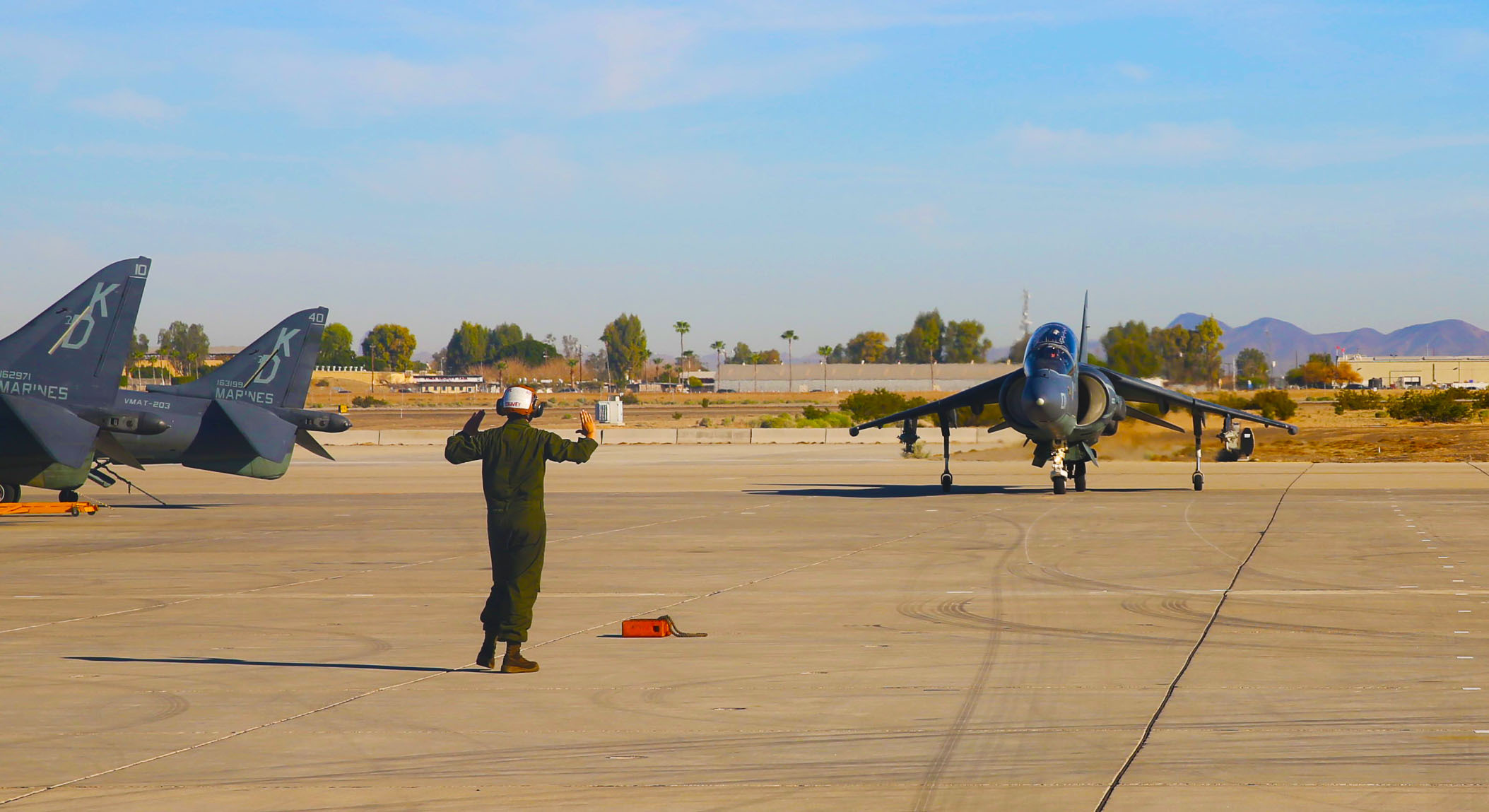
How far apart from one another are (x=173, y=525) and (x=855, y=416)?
55647 millimetres

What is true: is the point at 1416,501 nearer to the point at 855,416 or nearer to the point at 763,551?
the point at 763,551

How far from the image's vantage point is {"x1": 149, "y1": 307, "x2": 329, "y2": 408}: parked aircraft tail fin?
29969mm

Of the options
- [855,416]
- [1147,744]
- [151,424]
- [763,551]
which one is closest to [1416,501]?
[763,551]

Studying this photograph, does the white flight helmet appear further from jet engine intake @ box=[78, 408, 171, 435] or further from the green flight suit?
jet engine intake @ box=[78, 408, 171, 435]

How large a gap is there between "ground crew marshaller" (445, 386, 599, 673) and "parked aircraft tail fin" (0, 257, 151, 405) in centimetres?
1768

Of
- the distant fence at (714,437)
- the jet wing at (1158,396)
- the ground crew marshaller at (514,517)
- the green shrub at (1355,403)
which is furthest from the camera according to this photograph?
the green shrub at (1355,403)

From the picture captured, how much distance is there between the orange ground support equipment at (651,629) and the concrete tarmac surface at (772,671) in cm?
11

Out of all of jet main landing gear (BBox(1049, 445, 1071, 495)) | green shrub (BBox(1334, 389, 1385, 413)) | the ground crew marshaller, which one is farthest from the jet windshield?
green shrub (BBox(1334, 389, 1385, 413))

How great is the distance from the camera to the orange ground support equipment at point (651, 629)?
1143 cm

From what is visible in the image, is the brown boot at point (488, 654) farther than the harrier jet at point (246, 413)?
No

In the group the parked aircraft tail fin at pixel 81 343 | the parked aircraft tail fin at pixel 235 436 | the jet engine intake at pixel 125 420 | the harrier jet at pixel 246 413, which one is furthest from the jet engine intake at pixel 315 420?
the parked aircraft tail fin at pixel 81 343

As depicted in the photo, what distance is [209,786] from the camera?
22.0 feet

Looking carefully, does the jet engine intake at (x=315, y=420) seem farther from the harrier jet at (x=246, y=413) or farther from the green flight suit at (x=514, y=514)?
the green flight suit at (x=514, y=514)

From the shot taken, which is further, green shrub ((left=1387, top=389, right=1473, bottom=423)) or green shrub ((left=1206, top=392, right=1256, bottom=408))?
green shrub ((left=1387, top=389, right=1473, bottom=423))
